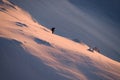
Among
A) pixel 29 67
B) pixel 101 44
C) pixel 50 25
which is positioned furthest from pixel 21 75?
pixel 101 44

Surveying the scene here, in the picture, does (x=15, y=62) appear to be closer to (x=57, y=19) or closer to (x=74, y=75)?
(x=74, y=75)

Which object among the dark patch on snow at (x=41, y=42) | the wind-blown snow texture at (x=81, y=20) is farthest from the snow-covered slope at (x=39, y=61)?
the wind-blown snow texture at (x=81, y=20)

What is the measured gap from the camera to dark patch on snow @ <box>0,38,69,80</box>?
3447mm

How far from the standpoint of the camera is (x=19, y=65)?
143 inches

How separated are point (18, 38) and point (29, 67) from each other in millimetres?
919

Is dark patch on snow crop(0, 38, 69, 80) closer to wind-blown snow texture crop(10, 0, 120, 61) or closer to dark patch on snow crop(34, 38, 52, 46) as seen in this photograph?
dark patch on snow crop(34, 38, 52, 46)

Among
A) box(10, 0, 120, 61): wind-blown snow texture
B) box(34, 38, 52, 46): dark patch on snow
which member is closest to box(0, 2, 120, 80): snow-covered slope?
box(34, 38, 52, 46): dark patch on snow

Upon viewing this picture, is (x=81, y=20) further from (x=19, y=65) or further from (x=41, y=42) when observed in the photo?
(x=19, y=65)

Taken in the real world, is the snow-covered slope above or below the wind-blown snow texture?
below

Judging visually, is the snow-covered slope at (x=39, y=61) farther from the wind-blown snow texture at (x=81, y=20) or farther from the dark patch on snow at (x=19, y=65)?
the wind-blown snow texture at (x=81, y=20)

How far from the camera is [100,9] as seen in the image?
18500 mm

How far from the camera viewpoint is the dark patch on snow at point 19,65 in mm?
3447

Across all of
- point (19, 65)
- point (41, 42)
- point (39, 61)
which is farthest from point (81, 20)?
point (19, 65)

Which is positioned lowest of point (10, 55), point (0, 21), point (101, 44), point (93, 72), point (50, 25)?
point (10, 55)
